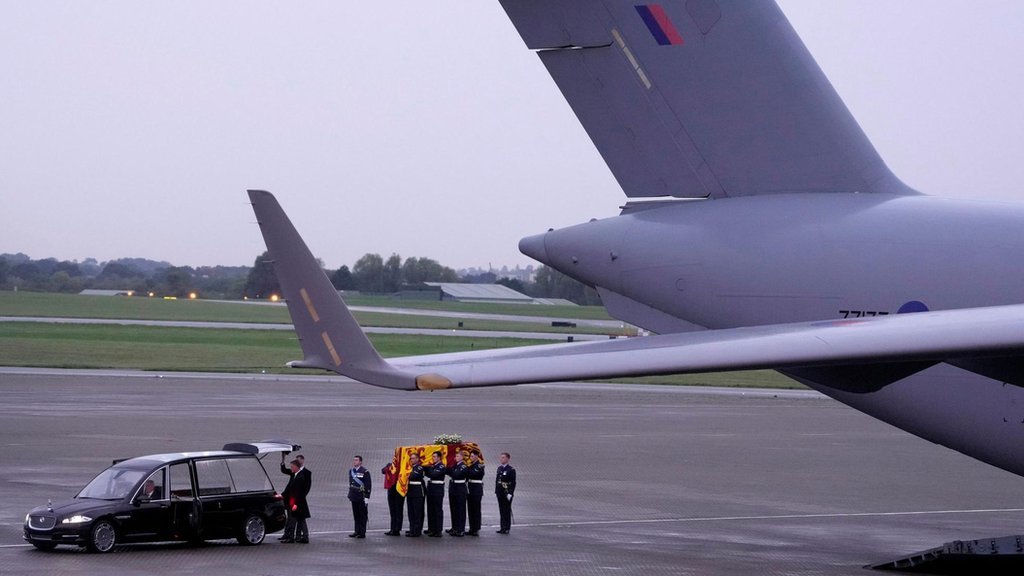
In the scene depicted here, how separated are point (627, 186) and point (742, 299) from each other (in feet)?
6.12

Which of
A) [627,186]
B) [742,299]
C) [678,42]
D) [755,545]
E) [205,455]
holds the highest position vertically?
[678,42]

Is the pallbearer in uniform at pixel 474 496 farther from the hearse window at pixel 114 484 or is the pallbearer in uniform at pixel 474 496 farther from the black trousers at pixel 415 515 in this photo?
the hearse window at pixel 114 484

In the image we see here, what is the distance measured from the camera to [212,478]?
19562 millimetres

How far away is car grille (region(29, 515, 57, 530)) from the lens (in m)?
18.0

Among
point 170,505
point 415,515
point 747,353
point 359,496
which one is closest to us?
point 747,353

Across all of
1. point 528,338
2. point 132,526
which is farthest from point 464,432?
point 528,338

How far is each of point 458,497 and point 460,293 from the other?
133m

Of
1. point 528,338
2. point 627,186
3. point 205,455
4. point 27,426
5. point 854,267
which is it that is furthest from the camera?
point 528,338

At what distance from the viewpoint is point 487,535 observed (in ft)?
68.6

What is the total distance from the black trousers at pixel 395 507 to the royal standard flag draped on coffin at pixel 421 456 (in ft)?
0.33

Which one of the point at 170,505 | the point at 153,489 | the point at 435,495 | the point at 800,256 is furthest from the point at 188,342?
the point at 800,256

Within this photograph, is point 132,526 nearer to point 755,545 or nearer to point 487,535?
point 487,535

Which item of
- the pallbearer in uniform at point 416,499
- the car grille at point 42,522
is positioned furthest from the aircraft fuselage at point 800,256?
the car grille at point 42,522

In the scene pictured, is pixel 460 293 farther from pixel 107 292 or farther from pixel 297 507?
pixel 297 507
